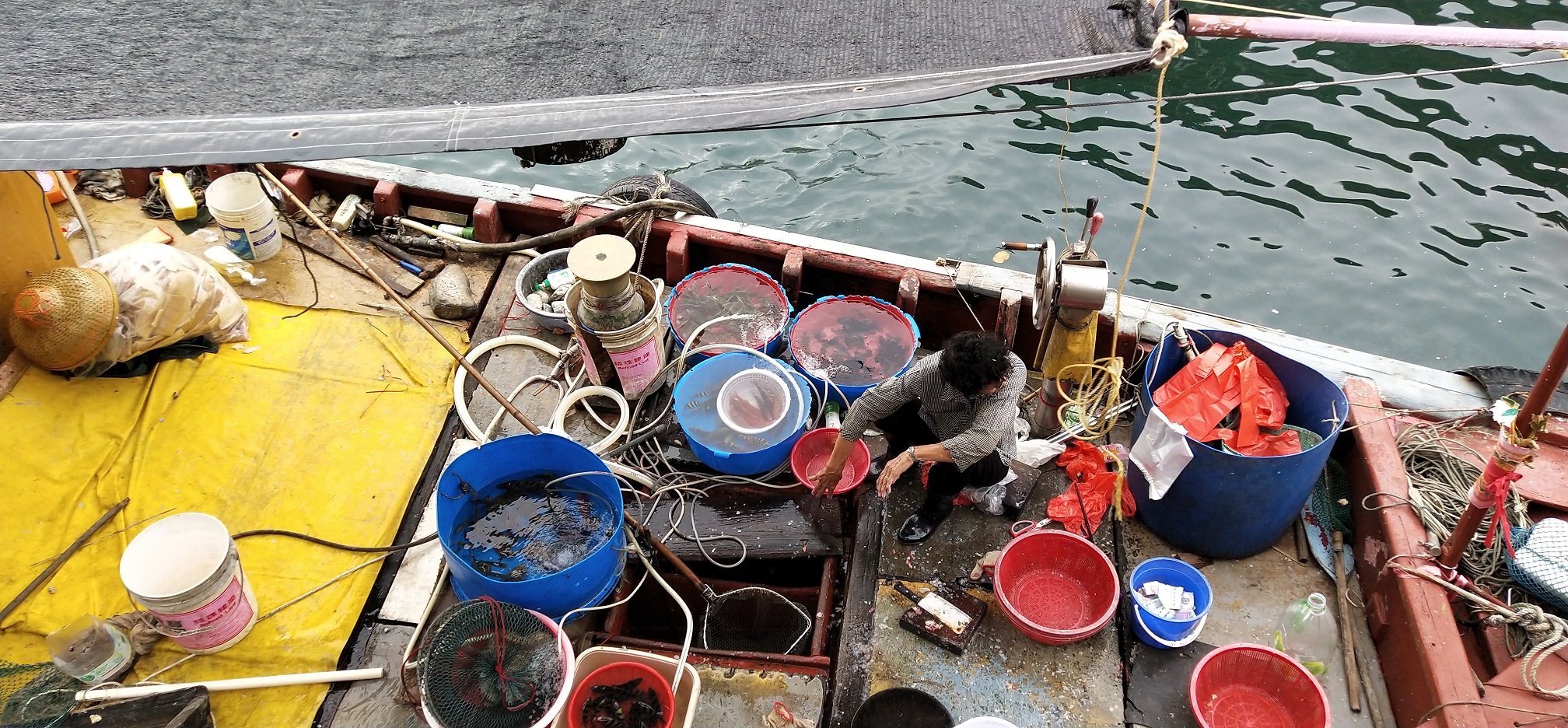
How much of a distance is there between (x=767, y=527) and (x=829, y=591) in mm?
458

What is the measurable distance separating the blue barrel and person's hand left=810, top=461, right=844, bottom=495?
4.87ft

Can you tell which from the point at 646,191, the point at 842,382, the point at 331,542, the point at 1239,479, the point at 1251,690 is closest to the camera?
the point at 1251,690

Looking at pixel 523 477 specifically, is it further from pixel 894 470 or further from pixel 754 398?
pixel 894 470

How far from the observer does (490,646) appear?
344 centimetres

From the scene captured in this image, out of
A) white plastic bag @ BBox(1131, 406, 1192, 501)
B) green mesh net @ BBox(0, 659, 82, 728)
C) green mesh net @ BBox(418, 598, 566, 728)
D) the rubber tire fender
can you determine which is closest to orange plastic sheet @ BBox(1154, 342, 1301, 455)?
white plastic bag @ BBox(1131, 406, 1192, 501)

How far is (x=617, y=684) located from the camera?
3559 mm

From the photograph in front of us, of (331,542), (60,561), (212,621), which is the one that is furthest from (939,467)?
(60,561)

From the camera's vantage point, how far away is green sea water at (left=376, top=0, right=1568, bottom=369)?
6.91 m

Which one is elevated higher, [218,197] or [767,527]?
[218,197]

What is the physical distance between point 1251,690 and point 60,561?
5.49m

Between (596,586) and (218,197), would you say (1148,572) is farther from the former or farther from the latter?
(218,197)

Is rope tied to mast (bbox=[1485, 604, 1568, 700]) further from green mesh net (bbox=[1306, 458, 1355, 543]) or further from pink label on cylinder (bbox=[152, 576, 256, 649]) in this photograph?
pink label on cylinder (bbox=[152, 576, 256, 649])

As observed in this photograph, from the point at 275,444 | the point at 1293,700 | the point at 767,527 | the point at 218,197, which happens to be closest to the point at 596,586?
the point at 767,527

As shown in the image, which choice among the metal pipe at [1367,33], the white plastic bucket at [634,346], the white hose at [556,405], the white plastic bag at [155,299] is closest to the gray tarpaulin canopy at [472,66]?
the metal pipe at [1367,33]
